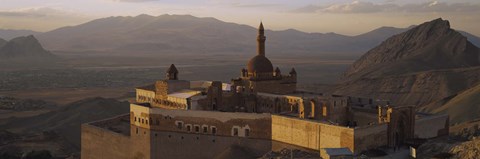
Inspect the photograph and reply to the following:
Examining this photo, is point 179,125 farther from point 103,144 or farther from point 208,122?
point 103,144

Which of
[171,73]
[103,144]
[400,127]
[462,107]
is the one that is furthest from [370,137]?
[462,107]

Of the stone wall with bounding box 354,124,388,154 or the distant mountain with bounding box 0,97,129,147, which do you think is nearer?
the stone wall with bounding box 354,124,388,154

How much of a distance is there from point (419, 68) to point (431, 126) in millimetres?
62830

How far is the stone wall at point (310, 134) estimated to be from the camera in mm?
34719

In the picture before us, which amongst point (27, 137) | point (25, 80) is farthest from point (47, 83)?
point (27, 137)

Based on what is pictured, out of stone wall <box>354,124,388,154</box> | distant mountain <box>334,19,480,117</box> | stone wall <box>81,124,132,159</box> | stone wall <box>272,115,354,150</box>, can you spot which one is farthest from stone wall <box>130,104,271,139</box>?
distant mountain <box>334,19,480,117</box>

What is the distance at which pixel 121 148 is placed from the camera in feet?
148

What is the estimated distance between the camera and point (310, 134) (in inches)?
1449

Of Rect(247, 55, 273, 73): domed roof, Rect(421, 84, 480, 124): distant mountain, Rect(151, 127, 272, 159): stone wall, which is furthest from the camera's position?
Rect(421, 84, 480, 124): distant mountain

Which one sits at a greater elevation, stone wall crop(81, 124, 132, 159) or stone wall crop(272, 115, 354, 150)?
stone wall crop(272, 115, 354, 150)

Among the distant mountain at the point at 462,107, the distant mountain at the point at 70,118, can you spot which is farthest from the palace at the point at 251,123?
the distant mountain at the point at 70,118

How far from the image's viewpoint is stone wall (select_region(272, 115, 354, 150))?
34719 mm

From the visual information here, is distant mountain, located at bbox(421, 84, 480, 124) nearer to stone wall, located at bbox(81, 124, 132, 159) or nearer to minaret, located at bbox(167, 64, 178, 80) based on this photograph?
minaret, located at bbox(167, 64, 178, 80)

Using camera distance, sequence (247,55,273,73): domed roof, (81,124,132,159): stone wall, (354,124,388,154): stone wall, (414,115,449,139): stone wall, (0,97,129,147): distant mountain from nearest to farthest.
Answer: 1. (354,124,388,154): stone wall
2. (414,115,449,139): stone wall
3. (81,124,132,159): stone wall
4. (247,55,273,73): domed roof
5. (0,97,129,147): distant mountain
